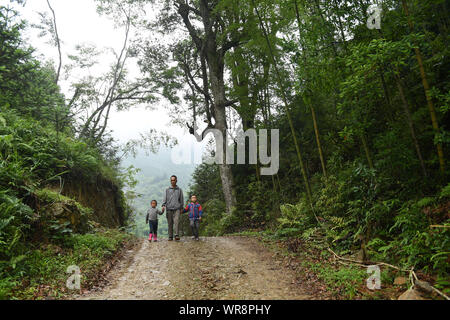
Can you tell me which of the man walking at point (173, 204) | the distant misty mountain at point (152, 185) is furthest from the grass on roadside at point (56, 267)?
the distant misty mountain at point (152, 185)

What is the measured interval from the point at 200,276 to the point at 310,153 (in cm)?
714

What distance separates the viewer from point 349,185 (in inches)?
243

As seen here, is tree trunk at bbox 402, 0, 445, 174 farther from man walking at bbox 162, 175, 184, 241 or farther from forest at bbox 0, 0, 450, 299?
man walking at bbox 162, 175, 184, 241

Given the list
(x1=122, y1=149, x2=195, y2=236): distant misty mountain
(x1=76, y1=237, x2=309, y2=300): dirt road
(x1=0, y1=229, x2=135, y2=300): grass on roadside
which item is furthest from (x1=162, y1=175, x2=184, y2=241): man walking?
(x1=122, y1=149, x2=195, y2=236): distant misty mountain

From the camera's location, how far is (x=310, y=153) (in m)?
10.3

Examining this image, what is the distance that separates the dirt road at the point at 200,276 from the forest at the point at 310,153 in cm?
68

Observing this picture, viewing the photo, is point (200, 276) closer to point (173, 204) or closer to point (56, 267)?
point (56, 267)

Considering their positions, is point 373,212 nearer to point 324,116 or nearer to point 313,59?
point 313,59

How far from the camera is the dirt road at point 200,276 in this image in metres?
4.03

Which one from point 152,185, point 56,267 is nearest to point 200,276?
point 56,267

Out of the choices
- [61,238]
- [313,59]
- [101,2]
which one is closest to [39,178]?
[61,238]

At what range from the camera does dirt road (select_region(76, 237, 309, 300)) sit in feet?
13.2

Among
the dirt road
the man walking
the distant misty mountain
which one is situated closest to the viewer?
the dirt road

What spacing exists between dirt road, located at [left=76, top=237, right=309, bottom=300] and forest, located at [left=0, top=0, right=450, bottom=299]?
68 cm
